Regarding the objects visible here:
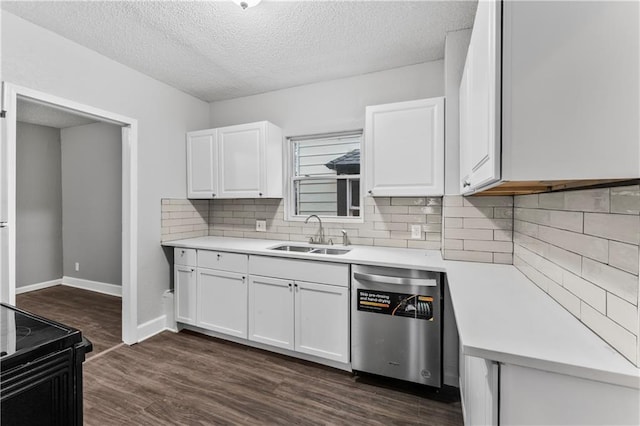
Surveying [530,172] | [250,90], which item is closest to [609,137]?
[530,172]

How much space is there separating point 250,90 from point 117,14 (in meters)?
1.45

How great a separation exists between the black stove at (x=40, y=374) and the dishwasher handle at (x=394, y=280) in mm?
1666

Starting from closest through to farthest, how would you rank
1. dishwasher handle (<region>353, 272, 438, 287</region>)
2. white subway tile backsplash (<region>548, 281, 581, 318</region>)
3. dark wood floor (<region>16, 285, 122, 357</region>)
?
white subway tile backsplash (<region>548, 281, 581, 318</region>), dishwasher handle (<region>353, 272, 438, 287</region>), dark wood floor (<region>16, 285, 122, 357</region>)

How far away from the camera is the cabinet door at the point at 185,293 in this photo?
3.02m

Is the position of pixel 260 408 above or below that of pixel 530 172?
below

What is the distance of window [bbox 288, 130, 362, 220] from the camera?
312cm

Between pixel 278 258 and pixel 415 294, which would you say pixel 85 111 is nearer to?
pixel 278 258

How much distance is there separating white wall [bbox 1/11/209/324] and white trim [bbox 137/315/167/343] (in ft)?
0.16

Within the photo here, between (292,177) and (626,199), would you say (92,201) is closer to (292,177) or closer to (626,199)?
(292,177)

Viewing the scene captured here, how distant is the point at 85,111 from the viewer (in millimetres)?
2479

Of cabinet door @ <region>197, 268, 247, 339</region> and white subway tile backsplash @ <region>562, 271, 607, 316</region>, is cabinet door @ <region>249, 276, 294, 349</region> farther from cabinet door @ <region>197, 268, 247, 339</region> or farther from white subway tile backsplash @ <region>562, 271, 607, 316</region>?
white subway tile backsplash @ <region>562, 271, 607, 316</region>

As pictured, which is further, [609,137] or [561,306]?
[561,306]

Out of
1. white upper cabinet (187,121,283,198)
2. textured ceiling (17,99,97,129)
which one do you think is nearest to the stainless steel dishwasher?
white upper cabinet (187,121,283,198)

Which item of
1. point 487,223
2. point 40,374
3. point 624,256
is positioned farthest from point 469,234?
point 40,374
